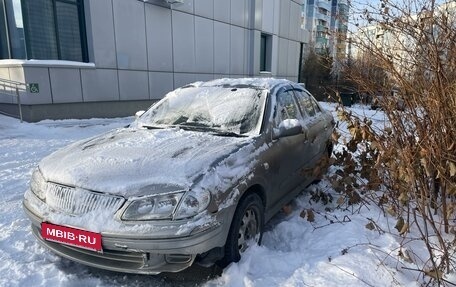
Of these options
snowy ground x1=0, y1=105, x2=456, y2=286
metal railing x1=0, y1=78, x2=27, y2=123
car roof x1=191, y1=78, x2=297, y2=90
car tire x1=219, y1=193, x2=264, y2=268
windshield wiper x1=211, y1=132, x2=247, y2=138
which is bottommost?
snowy ground x1=0, y1=105, x2=456, y2=286

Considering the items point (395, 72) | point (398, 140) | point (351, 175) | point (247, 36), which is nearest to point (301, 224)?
point (351, 175)

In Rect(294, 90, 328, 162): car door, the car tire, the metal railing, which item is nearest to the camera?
the car tire

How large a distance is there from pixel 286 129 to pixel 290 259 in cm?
118

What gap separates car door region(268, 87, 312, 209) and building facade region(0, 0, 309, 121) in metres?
7.52

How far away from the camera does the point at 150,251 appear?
2.24 metres

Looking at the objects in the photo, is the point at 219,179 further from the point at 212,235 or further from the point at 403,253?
the point at 403,253

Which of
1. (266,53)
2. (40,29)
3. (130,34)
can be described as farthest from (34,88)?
(266,53)

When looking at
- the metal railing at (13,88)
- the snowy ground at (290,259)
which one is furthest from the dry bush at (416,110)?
the metal railing at (13,88)

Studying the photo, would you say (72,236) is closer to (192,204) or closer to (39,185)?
(39,185)

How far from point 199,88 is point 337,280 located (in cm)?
250

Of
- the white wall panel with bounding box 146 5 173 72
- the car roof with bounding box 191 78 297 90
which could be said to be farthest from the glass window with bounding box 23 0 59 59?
the car roof with bounding box 191 78 297 90

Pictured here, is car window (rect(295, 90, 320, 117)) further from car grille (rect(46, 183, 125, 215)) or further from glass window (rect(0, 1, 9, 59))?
glass window (rect(0, 1, 9, 59))

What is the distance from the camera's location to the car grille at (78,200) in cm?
229

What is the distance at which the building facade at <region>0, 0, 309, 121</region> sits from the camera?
29.3ft
